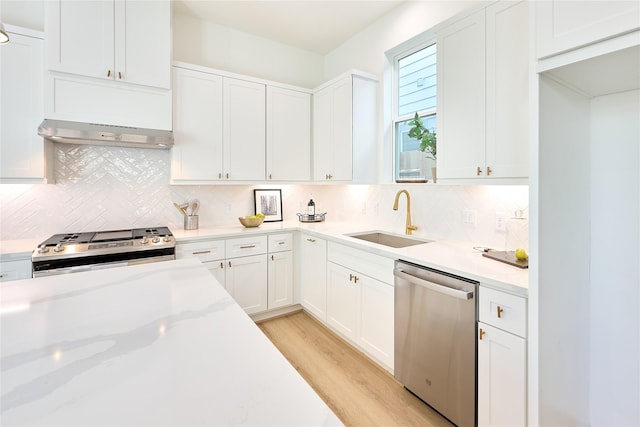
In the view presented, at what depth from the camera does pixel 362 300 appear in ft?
8.00

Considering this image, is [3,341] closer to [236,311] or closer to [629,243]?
[236,311]

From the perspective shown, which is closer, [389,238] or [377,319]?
[377,319]

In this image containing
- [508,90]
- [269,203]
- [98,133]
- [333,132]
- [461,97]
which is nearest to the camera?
[508,90]

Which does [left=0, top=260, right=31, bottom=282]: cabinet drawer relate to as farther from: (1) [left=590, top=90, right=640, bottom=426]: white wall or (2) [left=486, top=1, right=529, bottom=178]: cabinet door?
(1) [left=590, top=90, right=640, bottom=426]: white wall

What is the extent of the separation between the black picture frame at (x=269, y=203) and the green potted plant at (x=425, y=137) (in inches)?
69.2

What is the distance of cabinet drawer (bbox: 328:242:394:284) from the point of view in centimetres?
218

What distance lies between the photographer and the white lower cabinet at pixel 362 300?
2.21 m

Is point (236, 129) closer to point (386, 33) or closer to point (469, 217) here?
point (386, 33)

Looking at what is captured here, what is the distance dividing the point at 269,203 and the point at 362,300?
5.74 feet

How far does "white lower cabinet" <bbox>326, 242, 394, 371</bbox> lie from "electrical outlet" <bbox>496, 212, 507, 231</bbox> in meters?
0.78

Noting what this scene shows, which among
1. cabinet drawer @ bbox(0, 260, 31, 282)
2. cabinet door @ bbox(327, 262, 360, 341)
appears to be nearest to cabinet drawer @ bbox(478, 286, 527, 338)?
cabinet door @ bbox(327, 262, 360, 341)

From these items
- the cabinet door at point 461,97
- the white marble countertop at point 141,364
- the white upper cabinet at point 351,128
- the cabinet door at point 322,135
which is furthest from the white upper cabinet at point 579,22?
the cabinet door at point 322,135

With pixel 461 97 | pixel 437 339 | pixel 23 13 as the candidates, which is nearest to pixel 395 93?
pixel 461 97

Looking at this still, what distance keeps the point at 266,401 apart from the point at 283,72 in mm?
3829
